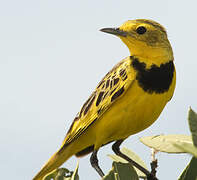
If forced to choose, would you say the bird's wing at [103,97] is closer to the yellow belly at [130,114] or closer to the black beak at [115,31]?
the yellow belly at [130,114]

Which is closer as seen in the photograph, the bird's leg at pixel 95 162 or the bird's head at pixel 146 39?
the bird's head at pixel 146 39

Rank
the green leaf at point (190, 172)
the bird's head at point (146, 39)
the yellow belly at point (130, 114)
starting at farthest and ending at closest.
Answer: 1. the bird's head at point (146, 39)
2. the yellow belly at point (130, 114)
3. the green leaf at point (190, 172)

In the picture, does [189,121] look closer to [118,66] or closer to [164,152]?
[164,152]

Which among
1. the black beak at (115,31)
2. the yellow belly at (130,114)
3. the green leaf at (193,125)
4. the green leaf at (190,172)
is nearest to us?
the green leaf at (193,125)

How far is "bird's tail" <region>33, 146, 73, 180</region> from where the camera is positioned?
5.44 m

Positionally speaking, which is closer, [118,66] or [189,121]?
[189,121]

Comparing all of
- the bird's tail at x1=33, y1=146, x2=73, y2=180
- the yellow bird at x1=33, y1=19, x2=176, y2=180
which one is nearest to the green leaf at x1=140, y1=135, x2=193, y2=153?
the yellow bird at x1=33, y1=19, x2=176, y2=180

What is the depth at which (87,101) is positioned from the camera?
5.41 m

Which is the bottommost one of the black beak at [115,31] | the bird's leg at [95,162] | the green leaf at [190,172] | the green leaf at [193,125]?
the bird's leg at [95,162]

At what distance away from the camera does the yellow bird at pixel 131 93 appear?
15.7 ft

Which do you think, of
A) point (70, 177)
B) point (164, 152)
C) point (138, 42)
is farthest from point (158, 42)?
point (70, 177)

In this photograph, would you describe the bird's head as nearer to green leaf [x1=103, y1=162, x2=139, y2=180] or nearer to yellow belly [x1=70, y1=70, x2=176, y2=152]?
yellow belly [x1=70, y1=70, x2=176, y2=152]

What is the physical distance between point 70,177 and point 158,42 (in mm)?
2528

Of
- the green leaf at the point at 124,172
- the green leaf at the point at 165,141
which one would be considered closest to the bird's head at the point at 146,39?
the green leaf at the point at 165,141
